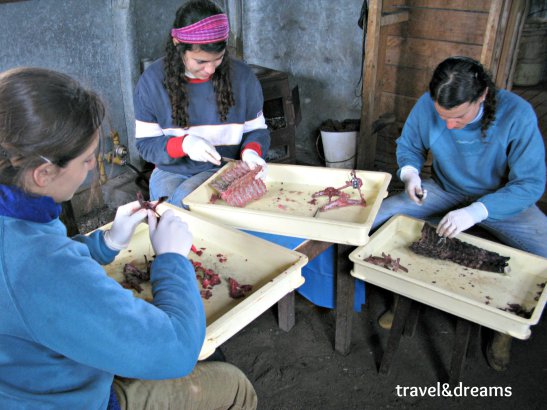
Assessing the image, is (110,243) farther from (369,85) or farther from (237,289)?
(369,85)

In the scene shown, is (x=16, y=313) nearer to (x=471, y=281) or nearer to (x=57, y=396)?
(x=57, y=396)

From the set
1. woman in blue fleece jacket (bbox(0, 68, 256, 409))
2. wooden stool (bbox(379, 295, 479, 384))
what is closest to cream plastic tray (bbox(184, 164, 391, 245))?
wooden stool (bbox(379, 295, 479, 384))

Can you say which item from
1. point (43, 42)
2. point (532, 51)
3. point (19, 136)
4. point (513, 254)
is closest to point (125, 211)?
point (19, 136)

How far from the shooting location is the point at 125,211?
6.72 feet

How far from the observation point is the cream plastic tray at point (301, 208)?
2.35 m

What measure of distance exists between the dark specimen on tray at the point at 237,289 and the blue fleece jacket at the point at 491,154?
1.62 meters

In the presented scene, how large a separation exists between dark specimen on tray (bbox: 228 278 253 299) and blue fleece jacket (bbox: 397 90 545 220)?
5.31 ft

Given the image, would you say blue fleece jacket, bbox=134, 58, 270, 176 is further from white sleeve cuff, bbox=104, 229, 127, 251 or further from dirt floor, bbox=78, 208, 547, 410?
dirt floor, bbox=78, 208, 547, 410

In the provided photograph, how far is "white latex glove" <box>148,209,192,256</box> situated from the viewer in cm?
166

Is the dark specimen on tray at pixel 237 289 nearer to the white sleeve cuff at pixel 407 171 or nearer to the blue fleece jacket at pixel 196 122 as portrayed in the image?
the blue fleece jacket at pixel 196 122

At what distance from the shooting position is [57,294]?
125 cm

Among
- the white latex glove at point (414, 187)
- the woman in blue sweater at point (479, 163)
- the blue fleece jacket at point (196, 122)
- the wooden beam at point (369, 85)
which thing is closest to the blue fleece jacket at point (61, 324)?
the blue fleece jacket at point (196, 122)

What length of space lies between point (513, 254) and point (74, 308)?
7.07 ft

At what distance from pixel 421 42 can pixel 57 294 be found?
4493mm
